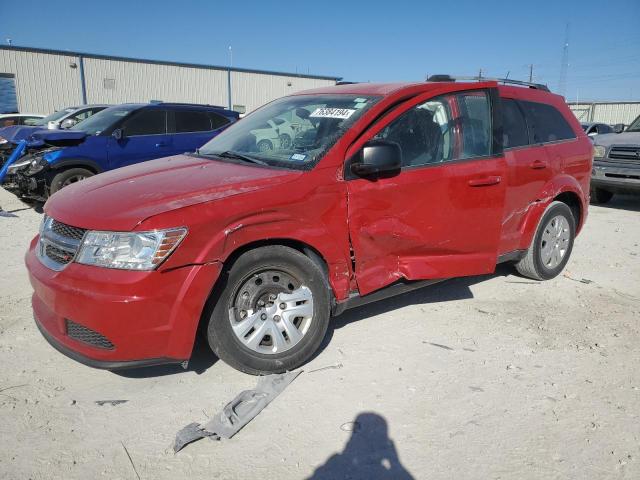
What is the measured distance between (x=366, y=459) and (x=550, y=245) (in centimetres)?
340

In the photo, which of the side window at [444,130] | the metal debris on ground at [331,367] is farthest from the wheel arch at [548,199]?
the metal debris on ground at [331,367]

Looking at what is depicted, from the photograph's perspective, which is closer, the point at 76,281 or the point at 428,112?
the point at 76,281

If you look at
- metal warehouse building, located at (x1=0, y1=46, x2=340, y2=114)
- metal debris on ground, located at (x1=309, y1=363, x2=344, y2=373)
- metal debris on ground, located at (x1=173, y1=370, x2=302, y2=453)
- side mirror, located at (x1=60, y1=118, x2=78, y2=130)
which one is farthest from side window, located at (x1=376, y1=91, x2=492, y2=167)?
metal warehouse building, located at (x1=0, y1=46, x2=340, y2=114)

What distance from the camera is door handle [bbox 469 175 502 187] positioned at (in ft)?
12.5

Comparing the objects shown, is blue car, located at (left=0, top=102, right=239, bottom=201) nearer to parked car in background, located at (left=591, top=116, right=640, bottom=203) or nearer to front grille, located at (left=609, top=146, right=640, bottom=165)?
parked car in background, located at (left=591, top=116, right=640, bottom=203)

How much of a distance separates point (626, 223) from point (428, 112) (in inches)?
231

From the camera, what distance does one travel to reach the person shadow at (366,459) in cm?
235

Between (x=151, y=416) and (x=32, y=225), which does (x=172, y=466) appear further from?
(x=32, y=225)

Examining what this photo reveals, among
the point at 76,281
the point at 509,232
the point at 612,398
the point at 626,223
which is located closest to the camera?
the point at 76,281

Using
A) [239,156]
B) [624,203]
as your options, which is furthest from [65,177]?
[624,203]

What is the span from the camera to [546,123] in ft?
15.8

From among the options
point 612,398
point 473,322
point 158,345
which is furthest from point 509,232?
point 158,345

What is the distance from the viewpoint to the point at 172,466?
2.40 m

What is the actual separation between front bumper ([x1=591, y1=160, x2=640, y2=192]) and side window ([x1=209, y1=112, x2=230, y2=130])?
21.9ft
